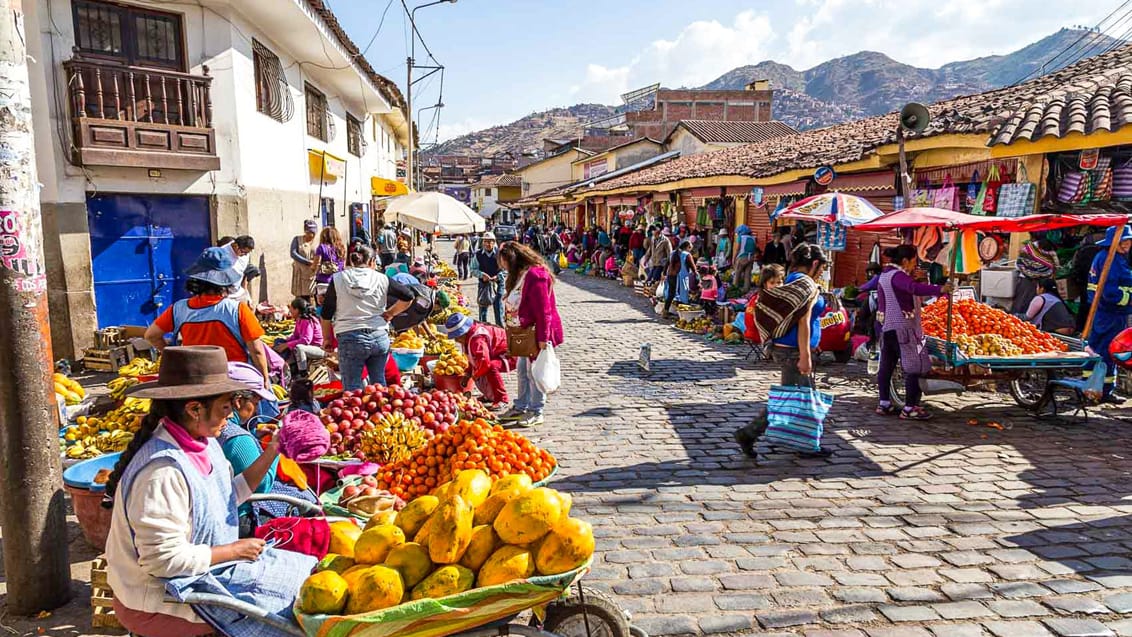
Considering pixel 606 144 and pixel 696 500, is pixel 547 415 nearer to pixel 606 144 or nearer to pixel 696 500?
pixel 696 500

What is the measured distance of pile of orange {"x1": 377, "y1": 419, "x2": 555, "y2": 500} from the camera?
14.9ft

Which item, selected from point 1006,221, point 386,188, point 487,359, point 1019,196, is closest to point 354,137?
point 386,188

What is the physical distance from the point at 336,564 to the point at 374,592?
47 cm

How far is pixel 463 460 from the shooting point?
15.1ft

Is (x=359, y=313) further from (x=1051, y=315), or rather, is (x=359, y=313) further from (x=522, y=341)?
(x=1051, y=315)

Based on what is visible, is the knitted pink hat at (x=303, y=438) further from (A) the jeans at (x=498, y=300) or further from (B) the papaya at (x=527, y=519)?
(A) the jeans at (x=498, y=300)

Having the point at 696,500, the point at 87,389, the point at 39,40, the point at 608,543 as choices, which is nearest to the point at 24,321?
the point at 608,543

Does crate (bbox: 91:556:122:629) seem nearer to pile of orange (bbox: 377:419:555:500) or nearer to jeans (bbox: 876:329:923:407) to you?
pile of orange (bbox: 377:419:555:500)

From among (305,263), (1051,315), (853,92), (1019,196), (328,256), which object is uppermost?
(853,92)

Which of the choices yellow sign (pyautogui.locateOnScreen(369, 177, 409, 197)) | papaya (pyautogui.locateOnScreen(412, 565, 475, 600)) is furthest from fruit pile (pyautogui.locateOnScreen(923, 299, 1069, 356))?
yellow sign (pyautogui.locateOnScreen(369, 177, 409, 197))

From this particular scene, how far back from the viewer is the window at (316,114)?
1622cm

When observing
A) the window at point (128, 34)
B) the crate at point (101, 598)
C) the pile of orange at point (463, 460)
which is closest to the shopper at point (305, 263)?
the window at point (128, 34)

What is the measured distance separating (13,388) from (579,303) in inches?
579

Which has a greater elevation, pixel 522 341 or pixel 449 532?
pixel 522 341
